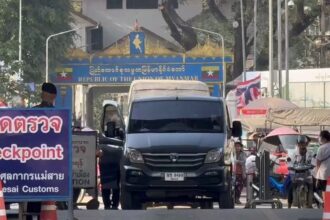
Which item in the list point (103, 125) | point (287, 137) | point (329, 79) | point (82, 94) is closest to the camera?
point (103, 125)

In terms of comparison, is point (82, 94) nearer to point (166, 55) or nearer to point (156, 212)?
point (166, 55)

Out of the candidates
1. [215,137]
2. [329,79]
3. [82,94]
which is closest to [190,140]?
[215,137]

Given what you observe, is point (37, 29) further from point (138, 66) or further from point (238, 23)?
point (238, 23)

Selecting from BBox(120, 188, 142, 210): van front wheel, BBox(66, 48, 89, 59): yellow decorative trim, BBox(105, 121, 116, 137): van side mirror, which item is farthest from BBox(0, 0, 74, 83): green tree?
BBox(120, 188, 142, 210): van front wheel

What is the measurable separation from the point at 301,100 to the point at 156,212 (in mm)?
39776

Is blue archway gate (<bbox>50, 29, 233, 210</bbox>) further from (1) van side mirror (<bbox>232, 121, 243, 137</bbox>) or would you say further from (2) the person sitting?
(1) van side mirror (<bbox>232, 121, 243, 137</bbox>)

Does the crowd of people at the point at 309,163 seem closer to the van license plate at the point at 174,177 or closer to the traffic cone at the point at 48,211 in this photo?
the van license plate at the point at 174,177

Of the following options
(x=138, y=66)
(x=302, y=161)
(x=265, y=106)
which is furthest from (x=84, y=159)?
(x=138, y=66)

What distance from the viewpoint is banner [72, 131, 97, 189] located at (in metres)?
23.0

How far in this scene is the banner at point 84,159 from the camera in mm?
23016

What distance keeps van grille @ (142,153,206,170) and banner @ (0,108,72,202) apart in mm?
6996

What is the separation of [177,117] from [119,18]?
69870mm

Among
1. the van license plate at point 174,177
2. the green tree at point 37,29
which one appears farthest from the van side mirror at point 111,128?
the green tree at point 37,29

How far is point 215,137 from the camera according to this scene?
22.5 metres
